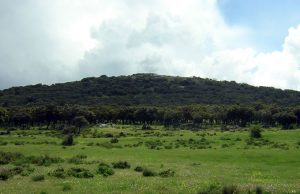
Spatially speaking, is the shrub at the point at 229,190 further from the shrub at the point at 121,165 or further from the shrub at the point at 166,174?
the shrub at the point at 121,165

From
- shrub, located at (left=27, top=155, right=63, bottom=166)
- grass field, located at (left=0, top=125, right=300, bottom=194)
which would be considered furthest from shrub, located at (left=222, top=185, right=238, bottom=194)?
shrub, located at (left=27, top=155, right=63, bottom=166)

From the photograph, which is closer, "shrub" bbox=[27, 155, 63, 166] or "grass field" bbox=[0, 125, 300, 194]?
"grass field" bbox=[0, 125, 300, 194]

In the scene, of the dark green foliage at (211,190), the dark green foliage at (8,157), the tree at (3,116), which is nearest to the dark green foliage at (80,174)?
the dark green foliage at (211,190)

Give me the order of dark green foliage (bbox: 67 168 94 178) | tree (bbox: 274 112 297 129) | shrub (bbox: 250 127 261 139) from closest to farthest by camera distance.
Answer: dark green foliage (bbox: 67 168 94 178) < shrub (bbox: 250 127 261 139) < tree (bbox: 274 112 297 129)

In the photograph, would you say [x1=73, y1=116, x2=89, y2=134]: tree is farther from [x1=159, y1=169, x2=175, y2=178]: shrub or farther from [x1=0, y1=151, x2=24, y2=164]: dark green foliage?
[x1=159, y1=169, x2=175, y2=178]: shrub

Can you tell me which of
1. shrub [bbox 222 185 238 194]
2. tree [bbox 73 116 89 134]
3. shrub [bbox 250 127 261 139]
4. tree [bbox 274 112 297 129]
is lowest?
shrub [bbox 222 185 238 194]

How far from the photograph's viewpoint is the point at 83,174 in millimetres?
41688

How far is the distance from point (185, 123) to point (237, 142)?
261 feet

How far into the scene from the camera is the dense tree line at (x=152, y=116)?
144 metres

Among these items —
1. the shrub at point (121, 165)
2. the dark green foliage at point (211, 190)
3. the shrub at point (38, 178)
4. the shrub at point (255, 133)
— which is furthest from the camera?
the shrub at point (255, 133)

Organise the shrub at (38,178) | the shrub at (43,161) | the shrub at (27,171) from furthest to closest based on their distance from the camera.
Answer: the shrub at (43,161)
the shrub at (27,171)
the shrub at (38,178)

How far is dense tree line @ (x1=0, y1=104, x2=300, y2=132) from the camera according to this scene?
144250mm

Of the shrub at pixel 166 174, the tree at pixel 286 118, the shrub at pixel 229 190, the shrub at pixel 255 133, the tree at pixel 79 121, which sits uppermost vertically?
the tree at pixel 286 118

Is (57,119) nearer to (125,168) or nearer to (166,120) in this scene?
(166,120)
